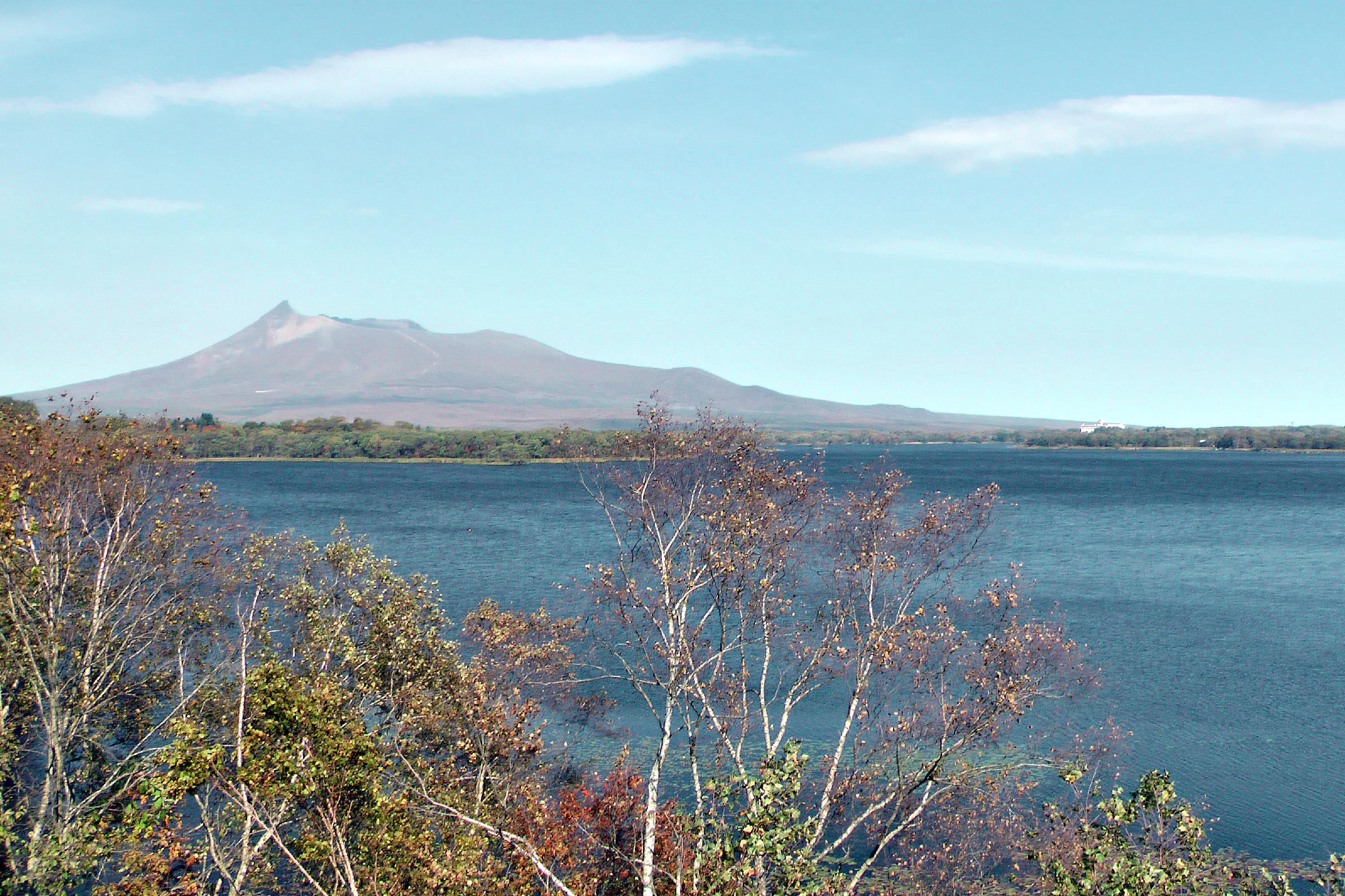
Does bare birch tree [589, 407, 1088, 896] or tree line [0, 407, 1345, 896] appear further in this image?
bare birch tree [589, 407, 1088, 896]

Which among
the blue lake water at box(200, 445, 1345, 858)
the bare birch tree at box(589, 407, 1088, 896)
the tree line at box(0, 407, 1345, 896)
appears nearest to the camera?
the tree line at box(0, 407, 1345, 896)

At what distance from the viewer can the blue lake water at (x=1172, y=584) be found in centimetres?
3303

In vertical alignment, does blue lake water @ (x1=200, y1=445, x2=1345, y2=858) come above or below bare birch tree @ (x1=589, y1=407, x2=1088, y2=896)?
below

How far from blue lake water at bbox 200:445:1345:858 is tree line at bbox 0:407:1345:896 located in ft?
25.0

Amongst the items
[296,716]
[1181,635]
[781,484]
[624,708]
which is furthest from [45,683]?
[1181,635]

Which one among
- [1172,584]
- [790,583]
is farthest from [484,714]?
[1172,584]

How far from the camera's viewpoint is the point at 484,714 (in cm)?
1803

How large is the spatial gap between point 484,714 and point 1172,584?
198ft

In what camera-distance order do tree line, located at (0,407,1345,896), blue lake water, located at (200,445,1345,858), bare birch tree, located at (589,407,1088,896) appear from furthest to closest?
1. blue lake water, located at (200,445,1345,858)
2. bare birch tree, located at (589,407,1088,896)
3. tree line, located at (0,407,1345,896)

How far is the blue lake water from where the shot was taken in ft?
108

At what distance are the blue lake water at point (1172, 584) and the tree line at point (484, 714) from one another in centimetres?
762

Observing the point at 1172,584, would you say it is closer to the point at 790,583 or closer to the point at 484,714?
the point at 790,583

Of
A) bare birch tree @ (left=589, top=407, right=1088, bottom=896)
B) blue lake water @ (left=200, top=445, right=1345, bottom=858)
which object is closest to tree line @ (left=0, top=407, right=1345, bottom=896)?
bare birch tree @ (left=589, top=407, right=1088, bottom=896)

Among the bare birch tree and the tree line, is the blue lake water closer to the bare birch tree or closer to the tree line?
the tree line
